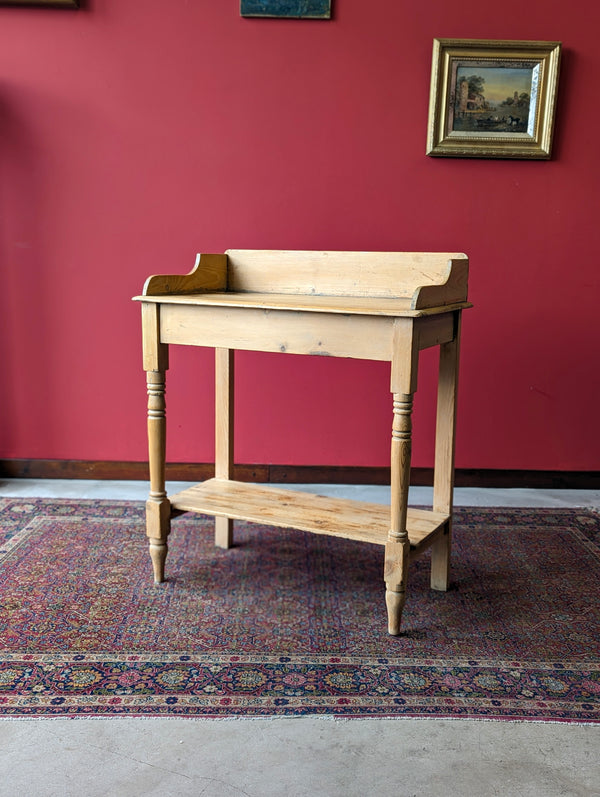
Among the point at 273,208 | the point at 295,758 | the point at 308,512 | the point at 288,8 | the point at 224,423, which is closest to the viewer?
the point at 295,758

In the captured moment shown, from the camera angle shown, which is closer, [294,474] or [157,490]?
[157,490]

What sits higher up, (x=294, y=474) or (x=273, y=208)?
(x=273, y=208)

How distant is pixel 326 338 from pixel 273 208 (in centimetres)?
165

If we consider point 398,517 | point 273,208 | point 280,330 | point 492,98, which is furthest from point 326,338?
point 492,98

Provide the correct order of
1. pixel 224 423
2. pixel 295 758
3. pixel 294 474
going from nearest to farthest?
pixel 295 758 → pixel 224 423 → pixel 294 474

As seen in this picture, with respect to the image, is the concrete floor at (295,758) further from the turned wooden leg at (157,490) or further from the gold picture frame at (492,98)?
the gold picture frame at (492,98)

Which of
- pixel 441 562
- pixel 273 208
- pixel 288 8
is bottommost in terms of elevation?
pixel 441 562

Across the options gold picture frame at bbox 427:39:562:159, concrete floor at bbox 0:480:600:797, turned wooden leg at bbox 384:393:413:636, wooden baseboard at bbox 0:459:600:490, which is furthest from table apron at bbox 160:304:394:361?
gold picture frame at bbox 427:39:562:159

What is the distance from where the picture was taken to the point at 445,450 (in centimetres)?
276

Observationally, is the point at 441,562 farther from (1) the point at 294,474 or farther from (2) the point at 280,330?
(1) the point at 294,474

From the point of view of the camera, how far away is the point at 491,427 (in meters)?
4.01

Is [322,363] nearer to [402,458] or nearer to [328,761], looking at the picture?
[402,458]

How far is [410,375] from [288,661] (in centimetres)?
92

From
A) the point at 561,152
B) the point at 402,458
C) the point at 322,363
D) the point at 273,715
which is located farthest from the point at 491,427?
the point at 273,715
